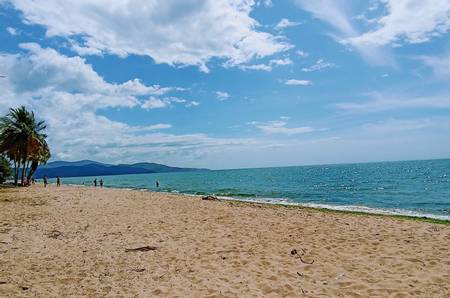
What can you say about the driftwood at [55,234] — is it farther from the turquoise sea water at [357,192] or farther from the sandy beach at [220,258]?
the turquoise sea water at [357,192]

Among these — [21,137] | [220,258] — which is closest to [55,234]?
[220,258]

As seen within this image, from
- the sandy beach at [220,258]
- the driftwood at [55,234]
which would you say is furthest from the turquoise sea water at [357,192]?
the driftwood at [55,234]

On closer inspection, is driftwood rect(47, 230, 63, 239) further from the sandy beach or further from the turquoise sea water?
the turquoise sea water

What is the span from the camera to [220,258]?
8.99m

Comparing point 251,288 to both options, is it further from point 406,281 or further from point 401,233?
point 401,233

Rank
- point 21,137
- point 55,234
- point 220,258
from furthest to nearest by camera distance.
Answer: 1. point 21,137
2. point 55,234
3. point 220,258

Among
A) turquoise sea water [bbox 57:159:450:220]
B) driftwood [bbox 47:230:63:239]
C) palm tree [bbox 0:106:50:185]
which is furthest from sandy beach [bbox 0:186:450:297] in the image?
palm tree [bbox 0:106:50:185]

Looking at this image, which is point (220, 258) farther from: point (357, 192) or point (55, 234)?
point (357, 192)

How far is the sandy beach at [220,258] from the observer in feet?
22.4

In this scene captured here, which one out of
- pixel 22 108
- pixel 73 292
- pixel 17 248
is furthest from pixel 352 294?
pixel 22 108

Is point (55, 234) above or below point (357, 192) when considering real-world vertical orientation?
above

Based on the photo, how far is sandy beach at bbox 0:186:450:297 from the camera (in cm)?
682

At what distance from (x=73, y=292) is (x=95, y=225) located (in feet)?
23.3

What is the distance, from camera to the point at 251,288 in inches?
271
